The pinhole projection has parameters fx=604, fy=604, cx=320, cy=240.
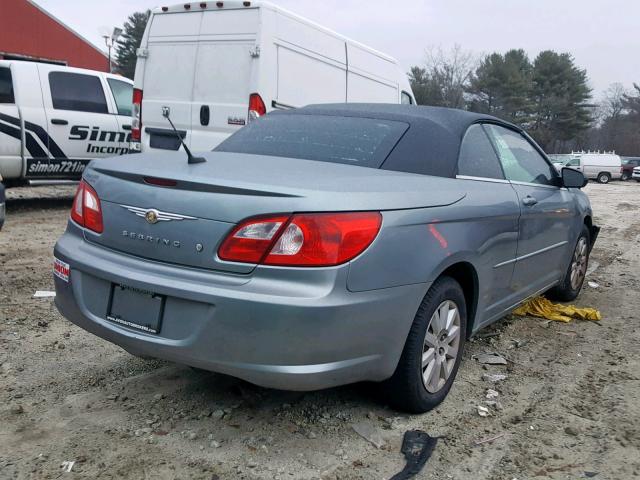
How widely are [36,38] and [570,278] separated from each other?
79.2 feet

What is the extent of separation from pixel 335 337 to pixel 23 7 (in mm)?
25058

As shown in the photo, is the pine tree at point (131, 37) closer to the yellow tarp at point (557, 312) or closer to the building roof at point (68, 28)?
the building roof at point (68, 28)

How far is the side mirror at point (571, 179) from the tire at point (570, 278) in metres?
0.65

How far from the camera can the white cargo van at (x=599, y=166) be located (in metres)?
34.2

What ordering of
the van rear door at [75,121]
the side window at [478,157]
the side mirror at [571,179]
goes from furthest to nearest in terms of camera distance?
the van rear door at [75,121] → the side mirror at [571,179] → the side window at [478,157]

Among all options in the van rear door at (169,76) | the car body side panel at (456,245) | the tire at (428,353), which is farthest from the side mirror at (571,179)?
the van rear door at (169,76)

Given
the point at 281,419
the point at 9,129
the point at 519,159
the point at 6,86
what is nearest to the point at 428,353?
the point at 281,419

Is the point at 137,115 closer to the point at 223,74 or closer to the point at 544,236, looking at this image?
the point at 223,74

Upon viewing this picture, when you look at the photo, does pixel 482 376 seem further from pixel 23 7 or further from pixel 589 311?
pixel 23 7

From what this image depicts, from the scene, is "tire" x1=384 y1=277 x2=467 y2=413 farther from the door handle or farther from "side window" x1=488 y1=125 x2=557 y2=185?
the door handle

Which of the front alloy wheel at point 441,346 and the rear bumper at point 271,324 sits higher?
the rear bumper at point 271,324

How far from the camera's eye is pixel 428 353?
2.91 metres

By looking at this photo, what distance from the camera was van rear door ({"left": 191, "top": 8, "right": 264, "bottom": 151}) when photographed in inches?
275

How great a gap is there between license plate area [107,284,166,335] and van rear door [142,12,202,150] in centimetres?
516
